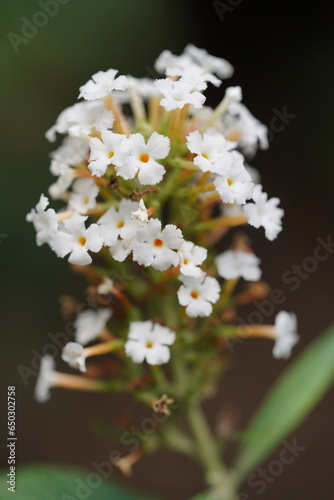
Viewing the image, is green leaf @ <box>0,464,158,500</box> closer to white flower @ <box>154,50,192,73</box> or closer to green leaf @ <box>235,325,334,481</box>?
green leaf @ <box>235,325,334,481</box>

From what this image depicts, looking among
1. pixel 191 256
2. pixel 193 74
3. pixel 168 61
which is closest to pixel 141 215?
pixel 191 256

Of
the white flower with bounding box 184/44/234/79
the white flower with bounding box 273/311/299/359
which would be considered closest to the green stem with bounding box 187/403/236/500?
the white flower with bounding box 273/311/299/359

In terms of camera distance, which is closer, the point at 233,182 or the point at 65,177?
the point at 233,182

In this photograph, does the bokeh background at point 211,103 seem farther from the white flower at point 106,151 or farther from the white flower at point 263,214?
the white flower at point 263,214

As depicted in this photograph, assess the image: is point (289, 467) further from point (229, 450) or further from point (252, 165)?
point (252, 165)

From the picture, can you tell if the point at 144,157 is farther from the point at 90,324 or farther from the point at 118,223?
the point at 90,324
